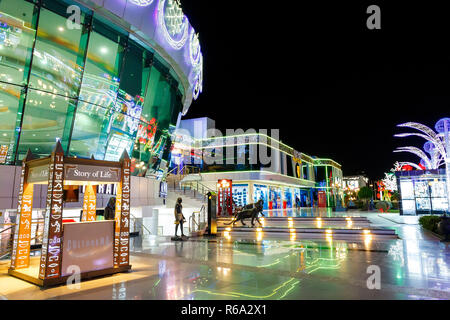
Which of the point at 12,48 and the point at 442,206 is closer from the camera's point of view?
the point at 12,48

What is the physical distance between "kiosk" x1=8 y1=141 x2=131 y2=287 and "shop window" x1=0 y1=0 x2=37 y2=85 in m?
5.91

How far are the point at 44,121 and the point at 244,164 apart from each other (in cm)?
2000

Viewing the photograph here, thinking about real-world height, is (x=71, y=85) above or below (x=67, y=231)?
above

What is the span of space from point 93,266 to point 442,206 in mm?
25614

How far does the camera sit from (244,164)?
29531 mm

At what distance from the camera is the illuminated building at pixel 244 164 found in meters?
29.4

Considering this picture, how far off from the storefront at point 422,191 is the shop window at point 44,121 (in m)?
24.8

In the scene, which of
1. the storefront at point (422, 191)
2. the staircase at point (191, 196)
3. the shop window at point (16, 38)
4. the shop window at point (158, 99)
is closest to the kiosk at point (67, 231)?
the shop window at point (16, 38)

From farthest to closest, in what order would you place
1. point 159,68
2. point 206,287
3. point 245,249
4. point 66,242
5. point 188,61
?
1. point 188,61
2. point 159,68
3. point 245,249
4. point 66,242
5. point 206,287

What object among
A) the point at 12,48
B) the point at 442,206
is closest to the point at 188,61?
the point at 12,48

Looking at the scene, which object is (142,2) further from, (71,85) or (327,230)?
(327,230)

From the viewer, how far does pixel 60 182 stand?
6039 millimetres

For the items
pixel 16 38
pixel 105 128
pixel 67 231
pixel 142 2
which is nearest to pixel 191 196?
pixel 105 128

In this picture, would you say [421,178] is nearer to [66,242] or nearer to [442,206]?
[442,206]
